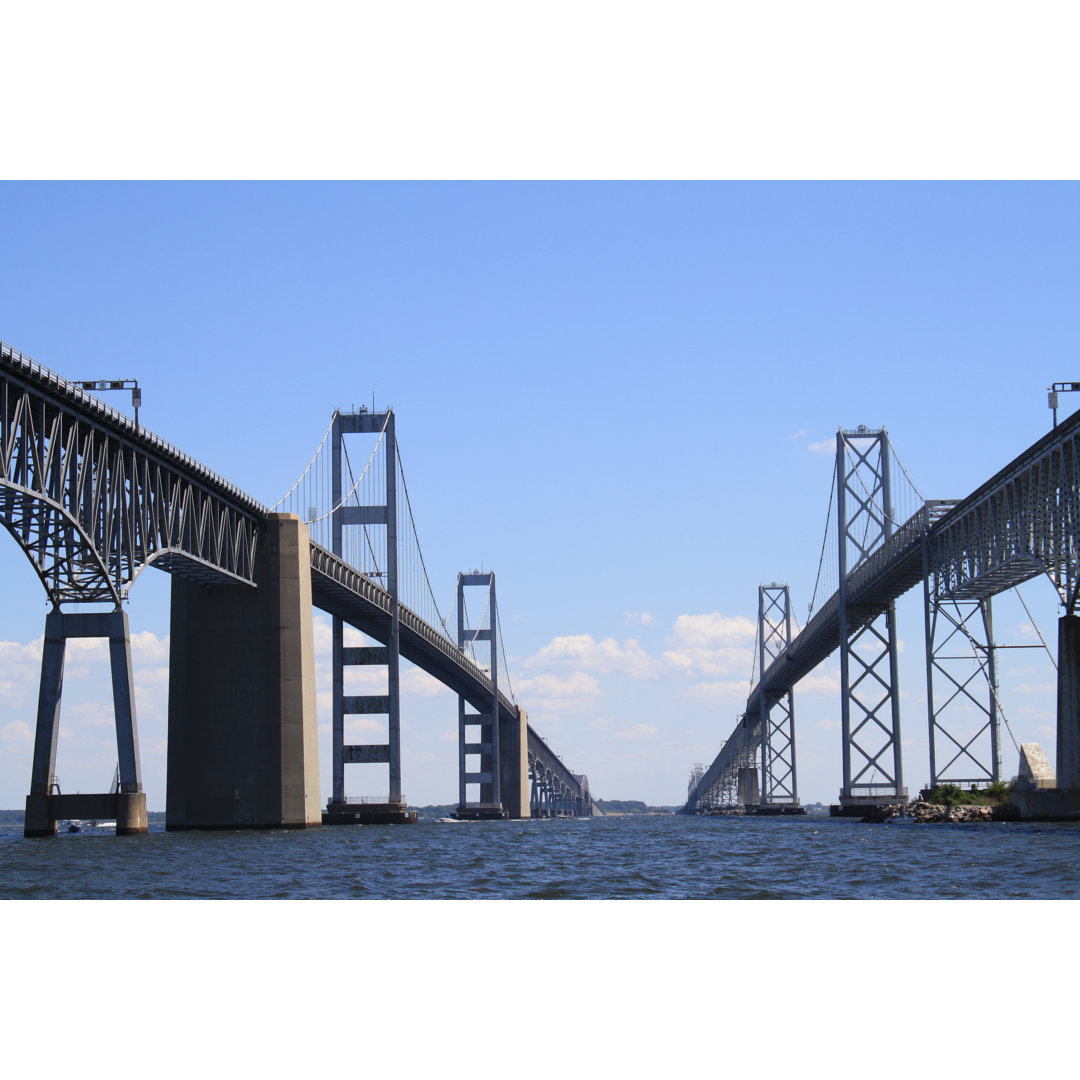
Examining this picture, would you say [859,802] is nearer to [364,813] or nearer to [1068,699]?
[364,813]

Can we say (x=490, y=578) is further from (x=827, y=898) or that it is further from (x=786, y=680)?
(x=827, y=898)

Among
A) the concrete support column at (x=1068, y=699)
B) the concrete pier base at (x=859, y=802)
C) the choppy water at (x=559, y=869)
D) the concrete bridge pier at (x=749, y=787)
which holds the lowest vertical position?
the concrete bridge pier at (x=749, y=787)

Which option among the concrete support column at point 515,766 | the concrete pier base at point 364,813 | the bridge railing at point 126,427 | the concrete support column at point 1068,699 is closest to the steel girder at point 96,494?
the bridge railing at point 126,427

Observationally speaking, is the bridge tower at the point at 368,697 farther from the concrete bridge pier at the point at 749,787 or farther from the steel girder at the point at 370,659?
the concrete bridge pier at the point at 749,787

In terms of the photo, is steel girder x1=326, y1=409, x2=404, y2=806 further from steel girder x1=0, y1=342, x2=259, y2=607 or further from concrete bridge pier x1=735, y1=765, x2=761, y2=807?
concrete bridge pier x1=735, y1=765, x2=761, y2=807

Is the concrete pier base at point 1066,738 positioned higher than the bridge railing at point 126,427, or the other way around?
the bridge railing at point 126,427

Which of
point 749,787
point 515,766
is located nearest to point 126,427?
point 515,766

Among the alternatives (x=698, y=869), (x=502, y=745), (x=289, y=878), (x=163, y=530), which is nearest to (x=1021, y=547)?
(x=698, y=869)
